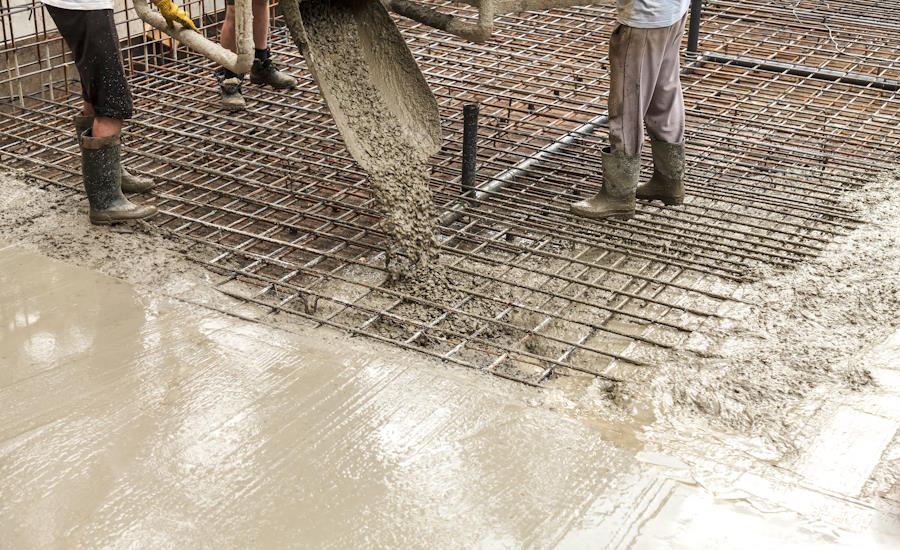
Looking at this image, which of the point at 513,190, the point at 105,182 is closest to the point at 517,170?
the point at 513,190

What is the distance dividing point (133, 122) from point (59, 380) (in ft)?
7.08

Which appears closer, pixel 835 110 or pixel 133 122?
pixel 133 122

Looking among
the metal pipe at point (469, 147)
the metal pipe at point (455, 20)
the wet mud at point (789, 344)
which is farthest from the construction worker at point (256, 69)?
the wet mud at point (789, 344)

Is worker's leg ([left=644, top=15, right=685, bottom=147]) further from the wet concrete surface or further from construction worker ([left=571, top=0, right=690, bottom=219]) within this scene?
the wet concrete surface

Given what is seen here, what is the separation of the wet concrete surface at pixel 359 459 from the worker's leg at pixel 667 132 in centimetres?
121

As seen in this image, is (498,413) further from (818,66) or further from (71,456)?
(818,66)

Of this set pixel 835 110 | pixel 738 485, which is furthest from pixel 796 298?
pixel 835 110

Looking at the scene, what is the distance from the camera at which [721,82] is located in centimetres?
574

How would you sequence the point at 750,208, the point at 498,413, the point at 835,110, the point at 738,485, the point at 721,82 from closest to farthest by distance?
the point at 738,485 → the point at 498,413 → the point at 750,208 → the point at 835,110 → the point at 721,82

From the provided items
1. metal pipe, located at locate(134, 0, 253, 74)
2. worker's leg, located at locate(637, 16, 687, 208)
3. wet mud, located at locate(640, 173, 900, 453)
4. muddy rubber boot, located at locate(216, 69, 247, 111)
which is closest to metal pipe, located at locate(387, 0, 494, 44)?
metal pipe, located at locate(134, 0, 253, 74)

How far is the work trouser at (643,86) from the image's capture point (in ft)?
A: 12.8

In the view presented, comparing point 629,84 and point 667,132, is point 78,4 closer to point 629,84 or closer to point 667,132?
point 629,84

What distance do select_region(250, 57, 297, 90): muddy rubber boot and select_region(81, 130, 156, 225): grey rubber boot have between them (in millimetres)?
1252

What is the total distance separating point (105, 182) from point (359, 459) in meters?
1.89
